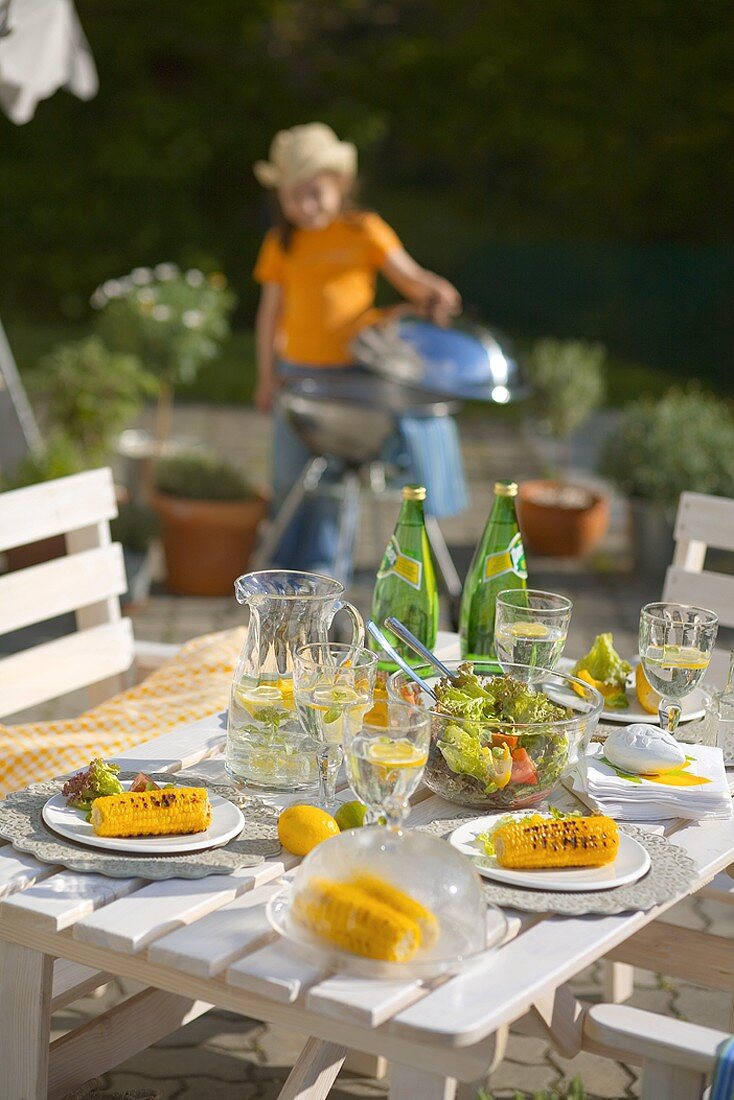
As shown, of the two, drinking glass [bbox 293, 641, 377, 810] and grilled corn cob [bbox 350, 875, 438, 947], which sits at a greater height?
drinking glass [bbox 293, 641, 377, 810]

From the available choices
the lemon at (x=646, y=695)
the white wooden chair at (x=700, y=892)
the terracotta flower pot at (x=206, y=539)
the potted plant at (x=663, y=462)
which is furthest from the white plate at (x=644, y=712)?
the potted plant at (x=663, y=462)

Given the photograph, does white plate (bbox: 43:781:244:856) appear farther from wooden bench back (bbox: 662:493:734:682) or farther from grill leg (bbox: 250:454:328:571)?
grill leg (bbox: 250:454:328:571)

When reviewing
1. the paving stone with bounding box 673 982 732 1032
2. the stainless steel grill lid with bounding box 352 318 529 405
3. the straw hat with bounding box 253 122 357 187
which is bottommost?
the paving stone with bounding box 673 982 732 1032

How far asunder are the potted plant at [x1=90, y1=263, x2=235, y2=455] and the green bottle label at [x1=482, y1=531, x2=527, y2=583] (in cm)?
389

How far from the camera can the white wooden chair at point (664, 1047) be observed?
1.71 metres

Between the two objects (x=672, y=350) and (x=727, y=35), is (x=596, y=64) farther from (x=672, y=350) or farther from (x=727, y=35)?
(x=672, y=350)

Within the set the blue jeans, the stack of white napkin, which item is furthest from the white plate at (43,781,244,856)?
the blue jeans

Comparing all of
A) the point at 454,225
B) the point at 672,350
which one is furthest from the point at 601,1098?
the point at 454,225

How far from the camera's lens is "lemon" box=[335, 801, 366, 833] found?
196 centimetres

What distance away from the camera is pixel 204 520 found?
5.80m

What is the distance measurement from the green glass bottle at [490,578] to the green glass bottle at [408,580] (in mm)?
85

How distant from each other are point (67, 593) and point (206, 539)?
2699 millimetres

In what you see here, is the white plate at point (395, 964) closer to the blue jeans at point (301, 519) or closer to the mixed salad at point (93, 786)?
the mixed salad at point (93, 786)

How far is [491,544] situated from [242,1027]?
3.74 ft
